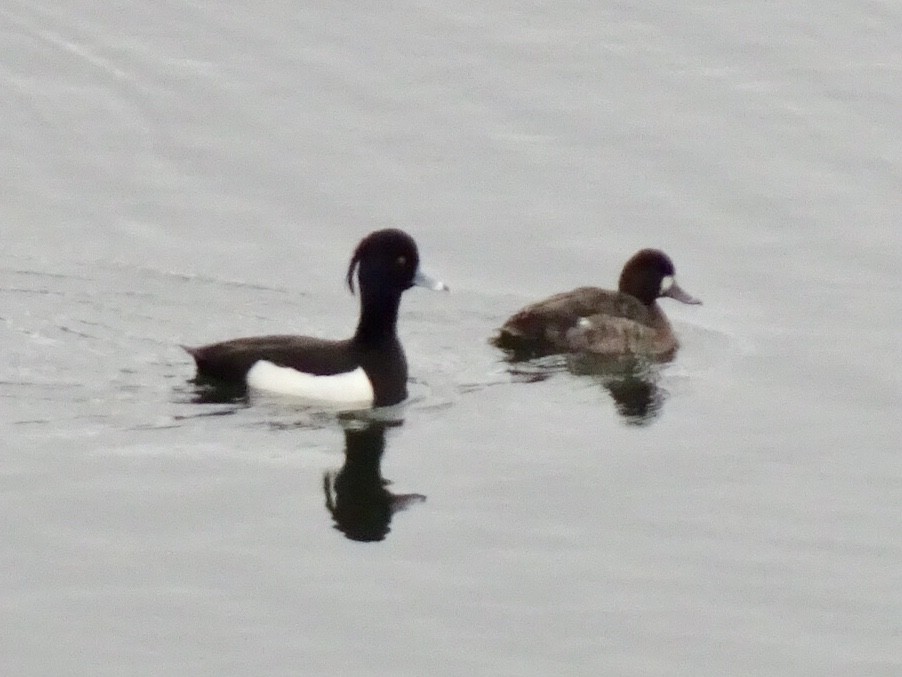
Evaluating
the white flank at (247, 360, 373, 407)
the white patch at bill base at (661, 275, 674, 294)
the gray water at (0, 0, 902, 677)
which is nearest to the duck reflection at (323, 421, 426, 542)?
the gray water at (0, 0, 902, 677)

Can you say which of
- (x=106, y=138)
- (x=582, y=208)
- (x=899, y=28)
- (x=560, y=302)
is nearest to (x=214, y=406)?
(x=560, y=302)

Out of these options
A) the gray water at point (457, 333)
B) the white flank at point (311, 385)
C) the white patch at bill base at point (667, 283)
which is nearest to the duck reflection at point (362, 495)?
the gray water at point (457, 333)

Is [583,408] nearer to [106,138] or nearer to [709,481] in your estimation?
[709,481]

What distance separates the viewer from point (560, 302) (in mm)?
16141

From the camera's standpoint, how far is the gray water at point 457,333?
11.0 m

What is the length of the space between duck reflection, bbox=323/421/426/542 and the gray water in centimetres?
4

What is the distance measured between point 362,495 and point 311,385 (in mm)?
1911

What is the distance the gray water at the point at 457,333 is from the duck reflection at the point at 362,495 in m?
0.04

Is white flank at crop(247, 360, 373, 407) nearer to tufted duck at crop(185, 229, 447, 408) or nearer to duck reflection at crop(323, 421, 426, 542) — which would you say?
tufted duck at crop(185, 229, 447, 408)

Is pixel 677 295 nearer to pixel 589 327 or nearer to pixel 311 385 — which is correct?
pixel 589 327

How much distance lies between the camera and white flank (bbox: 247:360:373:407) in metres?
14.7

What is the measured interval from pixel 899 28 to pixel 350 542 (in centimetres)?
1238

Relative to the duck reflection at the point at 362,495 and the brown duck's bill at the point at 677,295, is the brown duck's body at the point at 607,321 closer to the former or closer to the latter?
the brown duck's bill at the point at 677,295

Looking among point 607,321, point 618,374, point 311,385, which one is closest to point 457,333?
point 607,321
